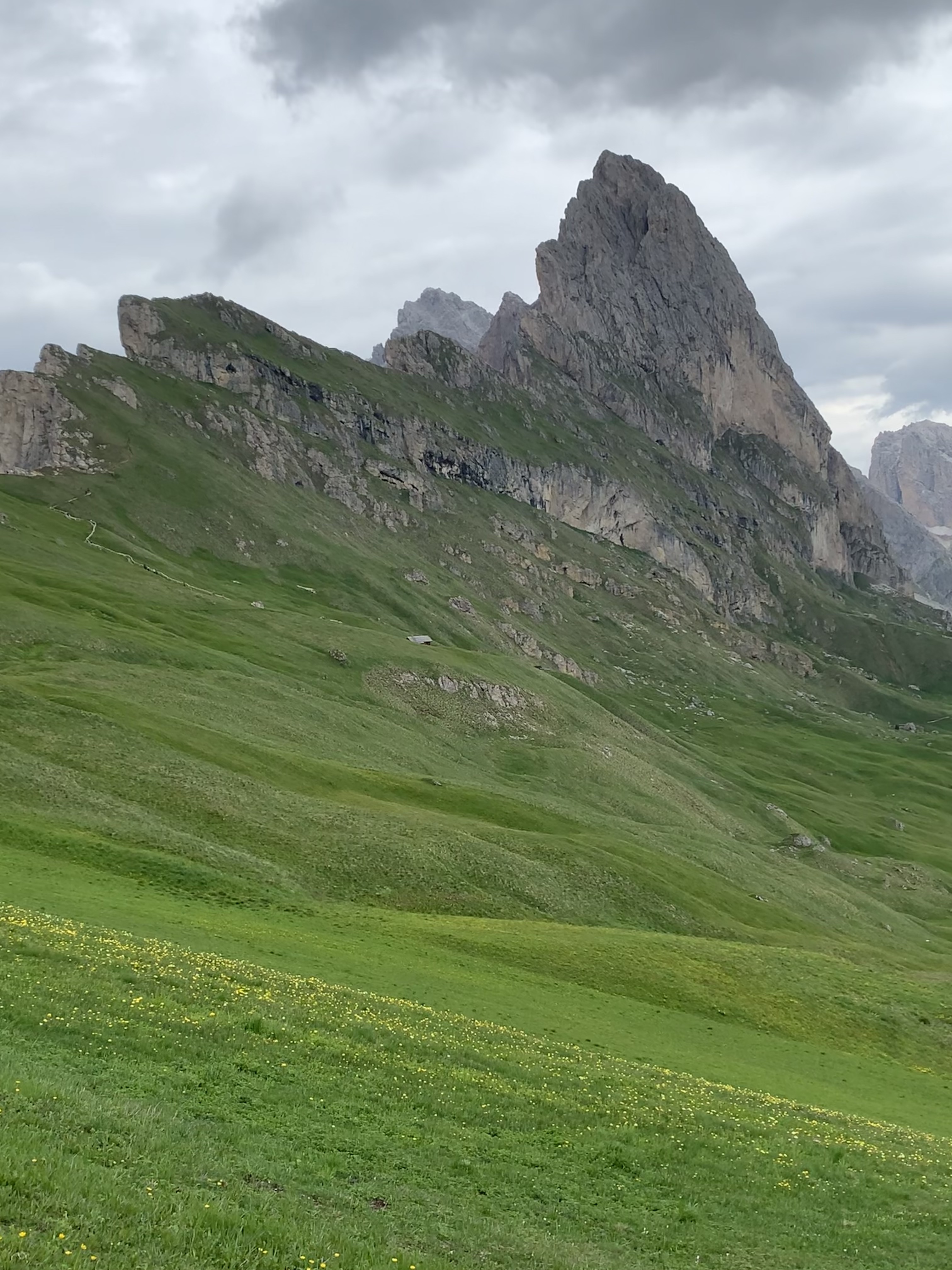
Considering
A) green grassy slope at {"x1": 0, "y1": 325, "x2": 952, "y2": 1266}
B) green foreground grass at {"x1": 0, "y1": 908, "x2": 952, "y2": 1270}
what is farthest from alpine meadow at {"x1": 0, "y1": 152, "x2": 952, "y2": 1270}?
green grassy slope at {"x1": 0, "y1": 325, "x2": 952, "y2": 1266}

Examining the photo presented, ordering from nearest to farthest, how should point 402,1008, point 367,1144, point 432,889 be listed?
point 367,1144 < point 402,1008 < point 432,889

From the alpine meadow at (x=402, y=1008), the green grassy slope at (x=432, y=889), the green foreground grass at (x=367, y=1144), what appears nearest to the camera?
the green foreground grass at (x=367, y=1144)

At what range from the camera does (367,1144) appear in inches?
850

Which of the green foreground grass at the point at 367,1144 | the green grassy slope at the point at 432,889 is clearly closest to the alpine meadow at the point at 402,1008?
the green foreground grass at the point at 367,1144

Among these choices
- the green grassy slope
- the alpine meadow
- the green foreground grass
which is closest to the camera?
the green foreground grass

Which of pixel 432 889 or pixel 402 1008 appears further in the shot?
pixel 432 889

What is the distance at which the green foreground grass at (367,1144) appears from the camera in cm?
1520

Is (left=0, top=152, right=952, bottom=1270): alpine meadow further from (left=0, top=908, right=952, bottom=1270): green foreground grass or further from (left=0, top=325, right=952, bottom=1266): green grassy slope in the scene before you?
(left=0, top=325, right=952, bottom=1266): green grassy slope

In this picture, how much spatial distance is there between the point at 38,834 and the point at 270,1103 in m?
37.7

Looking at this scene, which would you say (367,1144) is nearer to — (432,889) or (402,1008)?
(402,1008)

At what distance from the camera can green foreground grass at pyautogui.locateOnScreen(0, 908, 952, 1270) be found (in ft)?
49.9

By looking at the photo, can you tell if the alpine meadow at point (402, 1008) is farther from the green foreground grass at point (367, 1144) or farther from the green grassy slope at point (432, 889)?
the green grassy slope at point (432, 889)

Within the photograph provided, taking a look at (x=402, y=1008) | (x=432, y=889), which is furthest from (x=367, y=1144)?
(x=432, y=889)

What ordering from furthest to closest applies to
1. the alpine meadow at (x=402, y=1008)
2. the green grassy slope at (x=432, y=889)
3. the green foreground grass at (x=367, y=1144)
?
the green grassy slope at (x=432, y=889) < the alpine meadow at (x=402, y=1008) < the green foreground grass at (x=367, y=1144)
